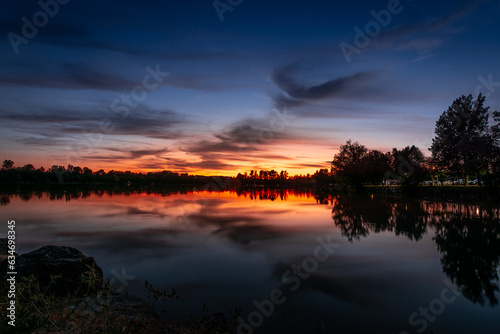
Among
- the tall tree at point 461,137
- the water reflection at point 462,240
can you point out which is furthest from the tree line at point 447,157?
the water reflection at point 462,240

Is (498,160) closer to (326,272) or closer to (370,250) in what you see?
(370,250)

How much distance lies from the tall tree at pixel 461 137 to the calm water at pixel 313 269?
113 feet

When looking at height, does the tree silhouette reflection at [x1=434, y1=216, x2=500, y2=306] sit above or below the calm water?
above

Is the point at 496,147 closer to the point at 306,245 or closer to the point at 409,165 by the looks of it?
the point at 409,165

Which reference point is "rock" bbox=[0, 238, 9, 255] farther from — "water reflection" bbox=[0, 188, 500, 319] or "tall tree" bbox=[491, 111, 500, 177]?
"tall tree" bbox=[491, 111, 500, 177]

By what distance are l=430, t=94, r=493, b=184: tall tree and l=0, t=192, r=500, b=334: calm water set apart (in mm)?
34418

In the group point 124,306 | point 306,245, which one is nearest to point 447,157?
point 306,245

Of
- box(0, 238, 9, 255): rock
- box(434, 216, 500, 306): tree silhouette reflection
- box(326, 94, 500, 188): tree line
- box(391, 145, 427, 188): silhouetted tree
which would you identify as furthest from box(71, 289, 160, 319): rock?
box(391, 145, 427, 188): silhouetted tree

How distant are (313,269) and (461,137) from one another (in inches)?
2188

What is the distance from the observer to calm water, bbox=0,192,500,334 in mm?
7793

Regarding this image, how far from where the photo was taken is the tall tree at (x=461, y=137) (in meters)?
49.1

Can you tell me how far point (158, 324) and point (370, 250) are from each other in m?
11.6

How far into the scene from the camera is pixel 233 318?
7.55 m

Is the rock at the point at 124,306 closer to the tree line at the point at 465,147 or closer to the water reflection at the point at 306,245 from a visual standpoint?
the water reflection at the point at 306,245
